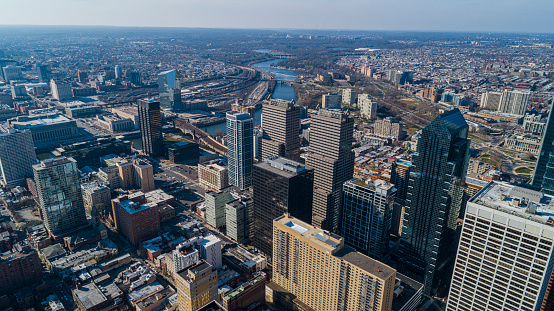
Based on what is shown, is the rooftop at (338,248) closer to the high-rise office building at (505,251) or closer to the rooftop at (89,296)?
the high-rise office building at (505,251)

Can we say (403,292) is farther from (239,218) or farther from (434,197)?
(239,218)

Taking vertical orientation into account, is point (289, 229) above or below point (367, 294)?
above

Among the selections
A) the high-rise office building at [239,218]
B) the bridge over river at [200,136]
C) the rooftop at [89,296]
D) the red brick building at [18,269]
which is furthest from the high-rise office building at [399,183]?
the red brick building at [18,269]

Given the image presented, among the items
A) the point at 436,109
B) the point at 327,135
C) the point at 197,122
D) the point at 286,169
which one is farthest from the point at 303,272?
Result: the point at 436,109

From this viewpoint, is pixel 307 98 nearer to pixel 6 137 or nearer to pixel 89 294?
pixel 6 137

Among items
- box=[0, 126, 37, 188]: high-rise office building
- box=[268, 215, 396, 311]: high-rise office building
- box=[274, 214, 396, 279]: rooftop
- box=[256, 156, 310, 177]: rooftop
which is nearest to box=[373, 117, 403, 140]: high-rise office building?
box=[256, 156, 310, 177]: rooftop
